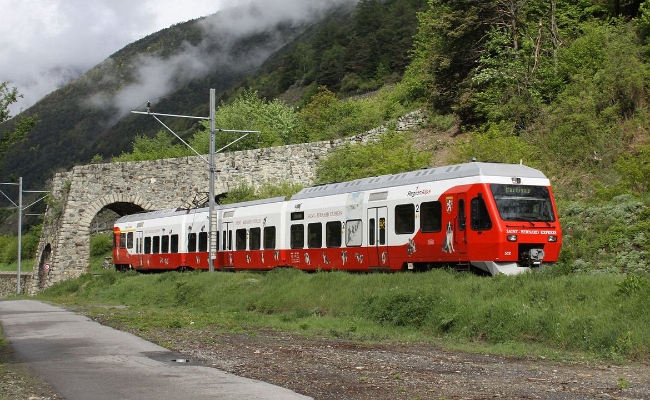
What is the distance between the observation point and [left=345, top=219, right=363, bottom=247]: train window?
23.9 m

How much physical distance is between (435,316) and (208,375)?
7219 millimetres

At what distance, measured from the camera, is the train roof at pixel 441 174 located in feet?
66.1

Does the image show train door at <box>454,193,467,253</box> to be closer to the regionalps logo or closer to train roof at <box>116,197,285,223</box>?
the regionalps logo

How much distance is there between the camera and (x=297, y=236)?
2738 cm

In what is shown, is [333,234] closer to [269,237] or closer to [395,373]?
[269,237]

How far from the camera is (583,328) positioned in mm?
12875

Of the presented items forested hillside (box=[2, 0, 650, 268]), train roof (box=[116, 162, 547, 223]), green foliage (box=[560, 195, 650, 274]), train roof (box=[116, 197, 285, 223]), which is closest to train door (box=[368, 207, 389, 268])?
train roof (box=[116, 162, 547, 223])

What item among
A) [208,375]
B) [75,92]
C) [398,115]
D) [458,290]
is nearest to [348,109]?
[398,115]

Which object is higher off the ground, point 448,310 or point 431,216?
point 431,216

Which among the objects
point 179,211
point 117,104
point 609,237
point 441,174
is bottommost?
point 609,237

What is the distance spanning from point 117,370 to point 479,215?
1150cm

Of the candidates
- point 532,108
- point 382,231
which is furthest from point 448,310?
point 532,108

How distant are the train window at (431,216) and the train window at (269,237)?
8.71 m

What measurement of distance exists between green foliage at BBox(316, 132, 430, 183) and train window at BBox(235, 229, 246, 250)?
6.54m
